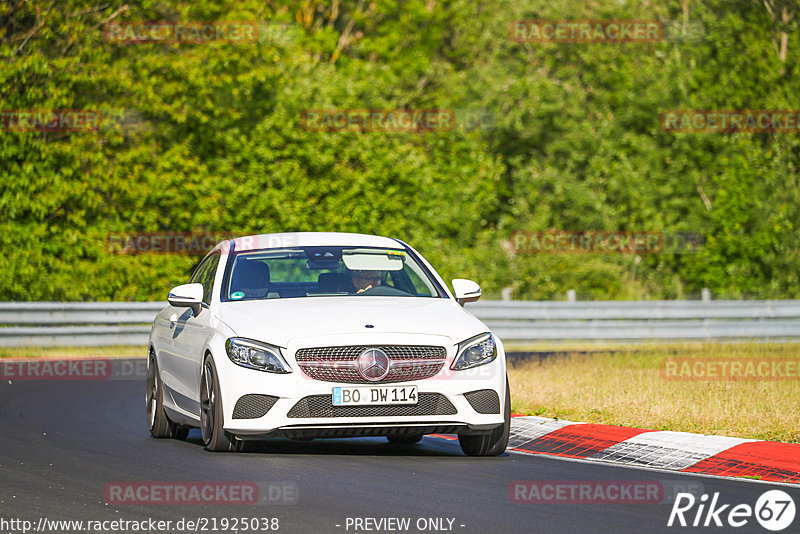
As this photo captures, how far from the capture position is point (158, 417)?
467 inches

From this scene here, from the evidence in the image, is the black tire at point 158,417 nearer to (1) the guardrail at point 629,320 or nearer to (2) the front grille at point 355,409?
(2) the front grille at point 355,409

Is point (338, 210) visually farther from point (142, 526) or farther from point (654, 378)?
point (142, 526)

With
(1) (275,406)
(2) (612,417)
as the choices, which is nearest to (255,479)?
(1) (275,406)

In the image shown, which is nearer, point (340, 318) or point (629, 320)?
point (340, 318)

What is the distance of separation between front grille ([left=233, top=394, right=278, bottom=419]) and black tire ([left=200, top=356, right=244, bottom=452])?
0.68 feet

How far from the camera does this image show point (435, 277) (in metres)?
11.2

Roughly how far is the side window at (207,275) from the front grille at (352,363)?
5.03 ft

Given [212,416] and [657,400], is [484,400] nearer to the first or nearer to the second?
[212,416]

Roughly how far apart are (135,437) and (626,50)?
3757cm
